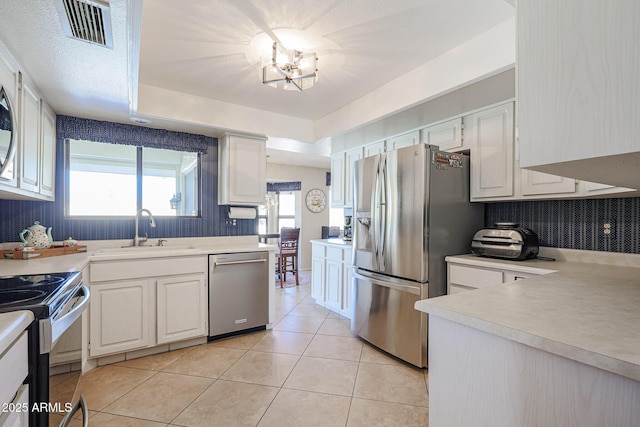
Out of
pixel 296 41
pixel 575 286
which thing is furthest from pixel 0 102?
pixel 575 286

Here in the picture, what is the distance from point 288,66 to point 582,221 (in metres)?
2.41

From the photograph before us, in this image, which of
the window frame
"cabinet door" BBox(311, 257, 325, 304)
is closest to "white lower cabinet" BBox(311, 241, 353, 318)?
"cabinet door" BBox(311, 257, 325, 304)

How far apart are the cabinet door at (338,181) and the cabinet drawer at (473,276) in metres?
1.89

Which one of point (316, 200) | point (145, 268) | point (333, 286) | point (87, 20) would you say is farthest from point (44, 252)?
point (316, 200)

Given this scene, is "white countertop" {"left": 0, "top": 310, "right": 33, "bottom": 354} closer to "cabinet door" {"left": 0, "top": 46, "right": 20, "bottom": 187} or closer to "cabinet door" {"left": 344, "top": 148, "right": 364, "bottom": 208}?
"cabinet door" {"left": 0, "top": 46, "right": 20, "bottom": 187}

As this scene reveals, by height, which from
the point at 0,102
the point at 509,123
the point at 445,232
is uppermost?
the point at 509,123

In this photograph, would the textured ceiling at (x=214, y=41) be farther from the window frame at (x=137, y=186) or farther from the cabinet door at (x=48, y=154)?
the window frame at (x=137, y=186)

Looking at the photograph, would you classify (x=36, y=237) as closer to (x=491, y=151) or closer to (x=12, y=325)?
(x=12, y=325)

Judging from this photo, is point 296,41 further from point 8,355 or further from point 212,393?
point 212,393

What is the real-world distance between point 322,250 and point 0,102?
3006 mm

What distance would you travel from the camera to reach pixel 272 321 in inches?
122

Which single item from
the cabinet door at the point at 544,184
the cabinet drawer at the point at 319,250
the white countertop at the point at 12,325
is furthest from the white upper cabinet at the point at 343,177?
the white countertop at the point at 12,325

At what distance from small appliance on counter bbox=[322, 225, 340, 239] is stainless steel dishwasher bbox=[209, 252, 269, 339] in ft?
10.4

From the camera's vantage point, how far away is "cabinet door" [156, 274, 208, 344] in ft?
8.30
